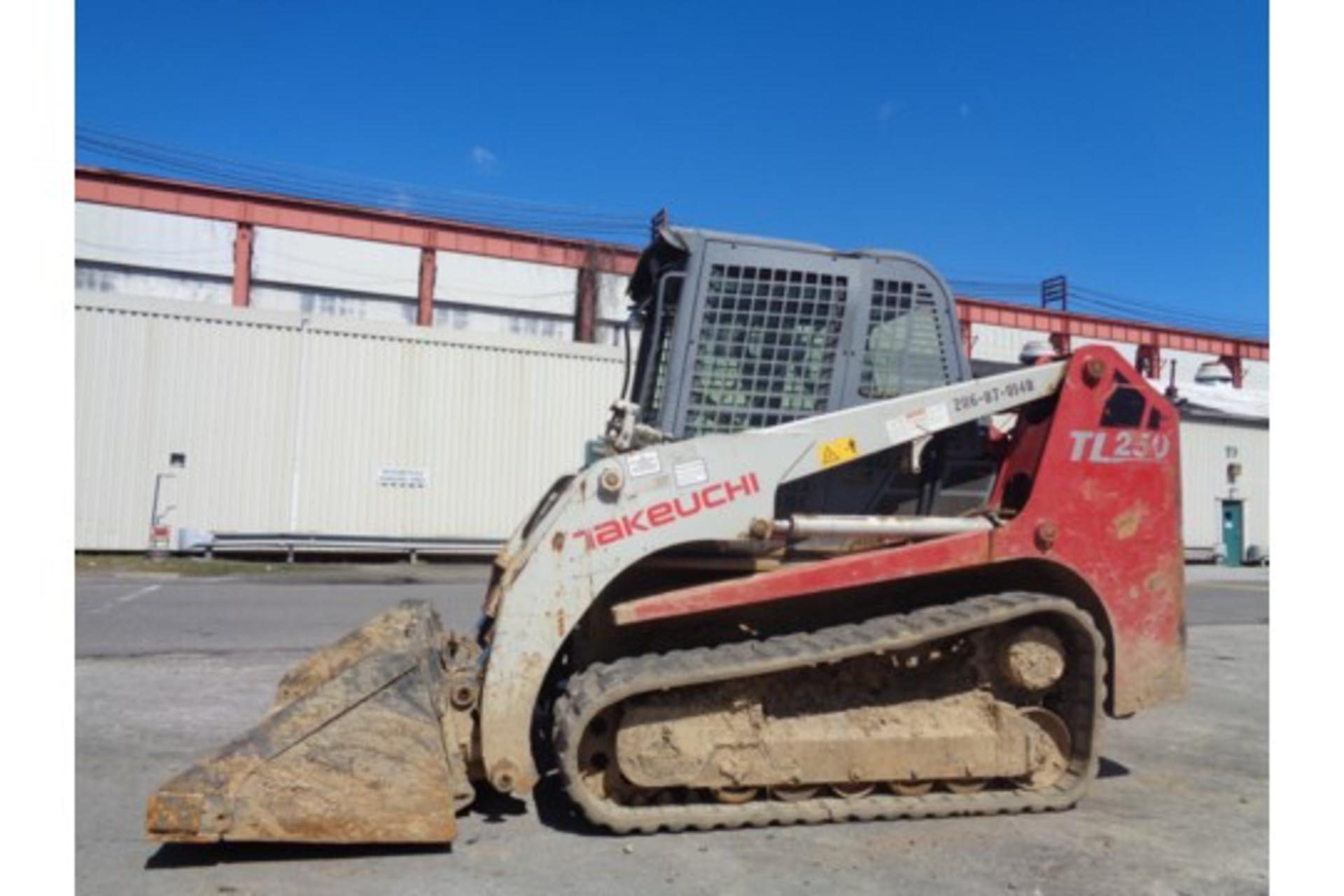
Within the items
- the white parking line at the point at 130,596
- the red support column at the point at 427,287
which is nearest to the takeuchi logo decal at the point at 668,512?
the white parking line at the point at 130,596

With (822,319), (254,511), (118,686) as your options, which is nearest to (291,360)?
(254,511)

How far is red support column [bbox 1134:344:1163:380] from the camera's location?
35062 millimetres

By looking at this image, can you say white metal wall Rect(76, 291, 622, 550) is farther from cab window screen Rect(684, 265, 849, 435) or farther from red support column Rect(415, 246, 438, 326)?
cab window screen Rect(684, 265, 849, 435)

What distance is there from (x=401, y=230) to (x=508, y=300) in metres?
3.79

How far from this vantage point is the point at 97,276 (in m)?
25.8

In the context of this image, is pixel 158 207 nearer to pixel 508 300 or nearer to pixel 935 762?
pixel 508 300

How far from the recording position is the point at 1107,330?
35812 millimetres

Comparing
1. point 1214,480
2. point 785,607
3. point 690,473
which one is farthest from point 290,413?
point 1214,480

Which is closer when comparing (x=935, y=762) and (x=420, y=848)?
(x=420, y=848)

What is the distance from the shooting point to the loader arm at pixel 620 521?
392 cm

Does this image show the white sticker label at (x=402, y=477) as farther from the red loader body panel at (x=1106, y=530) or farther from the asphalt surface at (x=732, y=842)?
the red loader body panel at (x=1106, y=530)

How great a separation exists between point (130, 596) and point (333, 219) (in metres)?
17.7

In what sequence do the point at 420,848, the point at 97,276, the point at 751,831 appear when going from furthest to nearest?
the point at 97,276, the point at 751,831, the point at 420,848

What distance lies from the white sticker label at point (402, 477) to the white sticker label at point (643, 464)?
16440mm
